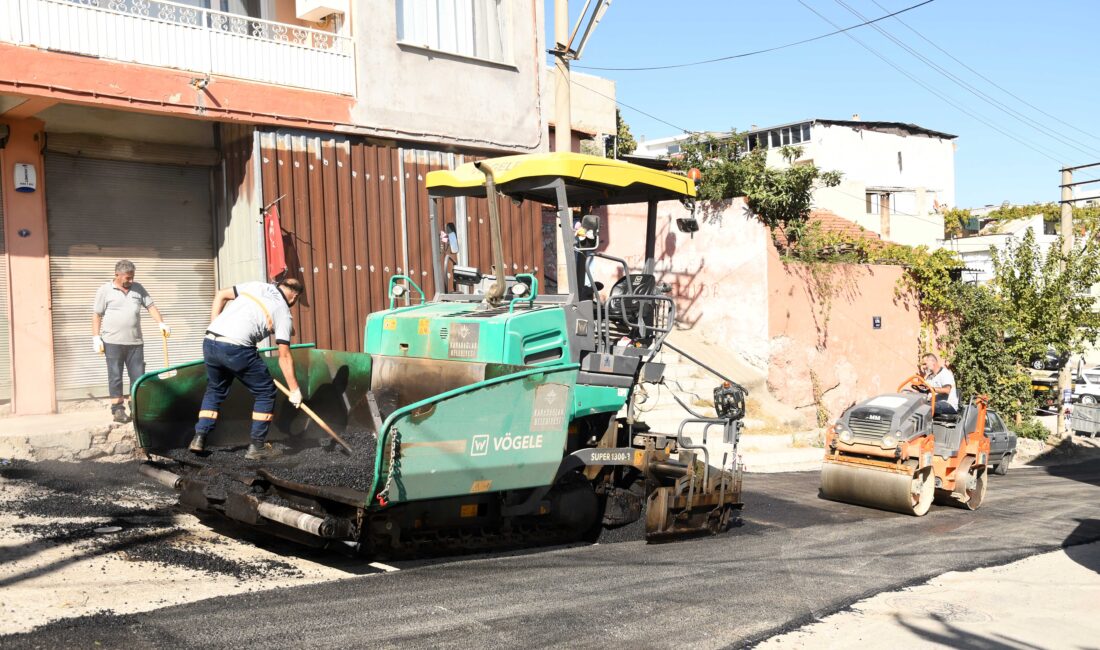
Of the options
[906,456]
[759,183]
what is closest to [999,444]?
[906,456]

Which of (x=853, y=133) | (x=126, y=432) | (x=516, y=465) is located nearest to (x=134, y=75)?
(x=126, y=432)

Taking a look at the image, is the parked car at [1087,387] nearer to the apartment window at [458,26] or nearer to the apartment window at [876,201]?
the apartment window at [876,201]

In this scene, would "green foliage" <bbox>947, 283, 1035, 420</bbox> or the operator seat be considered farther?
"green foliage" <bbox>947, 283, 1035, 420</bbox>

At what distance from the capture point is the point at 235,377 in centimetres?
686

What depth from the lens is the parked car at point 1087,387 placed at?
793 inches

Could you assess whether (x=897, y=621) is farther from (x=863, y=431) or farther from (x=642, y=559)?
(x=863, y=431)

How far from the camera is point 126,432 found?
9844 millimetres

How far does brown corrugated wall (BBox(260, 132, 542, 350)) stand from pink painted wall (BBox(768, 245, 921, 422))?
561 cm

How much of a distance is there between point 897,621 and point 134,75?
9.39 m

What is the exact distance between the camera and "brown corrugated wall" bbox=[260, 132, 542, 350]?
12031mm

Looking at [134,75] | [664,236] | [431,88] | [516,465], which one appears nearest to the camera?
[516,465]

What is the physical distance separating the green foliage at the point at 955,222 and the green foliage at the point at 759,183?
1723 cm

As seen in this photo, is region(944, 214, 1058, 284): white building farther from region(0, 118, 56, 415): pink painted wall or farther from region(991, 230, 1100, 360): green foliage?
region(0, 118, 56, 415): pink painted wall

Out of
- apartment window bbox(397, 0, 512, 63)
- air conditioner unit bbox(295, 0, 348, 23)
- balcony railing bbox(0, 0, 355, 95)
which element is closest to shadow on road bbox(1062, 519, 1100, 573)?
balcony railing bbox(0, 0, 355, 95)
